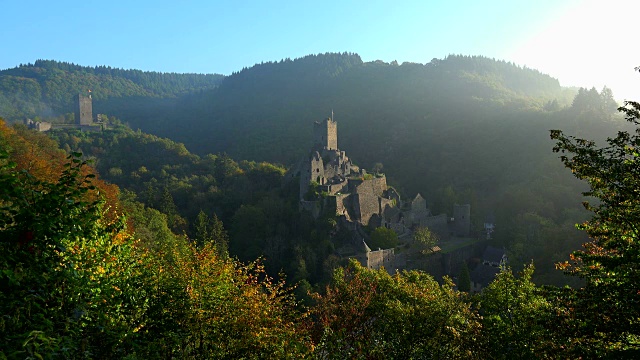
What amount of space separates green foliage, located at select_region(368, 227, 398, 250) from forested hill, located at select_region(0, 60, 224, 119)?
73392mm

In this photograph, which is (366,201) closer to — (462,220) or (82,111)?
(462,220)

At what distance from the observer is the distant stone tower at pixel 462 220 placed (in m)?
50.2

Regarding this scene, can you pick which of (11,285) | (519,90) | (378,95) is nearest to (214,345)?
(11,285)

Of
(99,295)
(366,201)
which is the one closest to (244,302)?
(99,295)

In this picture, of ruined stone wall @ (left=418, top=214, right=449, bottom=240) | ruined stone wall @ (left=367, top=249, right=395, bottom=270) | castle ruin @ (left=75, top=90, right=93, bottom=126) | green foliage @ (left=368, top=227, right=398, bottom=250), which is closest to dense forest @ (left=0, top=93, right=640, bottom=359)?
ruined stone wall @ (left=367, top=249, right=395, bottom=270)

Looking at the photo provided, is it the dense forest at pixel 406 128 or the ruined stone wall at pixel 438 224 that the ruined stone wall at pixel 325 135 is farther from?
the ruined stone wall at pixel 438 224

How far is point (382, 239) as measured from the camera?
129 ft

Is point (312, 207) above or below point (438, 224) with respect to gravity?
above

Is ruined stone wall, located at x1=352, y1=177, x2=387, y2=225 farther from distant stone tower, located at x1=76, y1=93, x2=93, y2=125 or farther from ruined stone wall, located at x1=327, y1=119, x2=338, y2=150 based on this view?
distant stone tower, located at x1=76, y1=93, x2=93, y2=125

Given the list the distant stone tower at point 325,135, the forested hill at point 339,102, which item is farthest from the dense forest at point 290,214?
the distant stone tower at point 325,135

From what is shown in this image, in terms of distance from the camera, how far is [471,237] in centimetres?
5016

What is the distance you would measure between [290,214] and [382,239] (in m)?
11.2

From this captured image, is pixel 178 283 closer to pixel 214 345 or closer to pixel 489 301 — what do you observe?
pixel 214 345

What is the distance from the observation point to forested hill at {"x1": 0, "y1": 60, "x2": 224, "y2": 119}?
90.6 m
